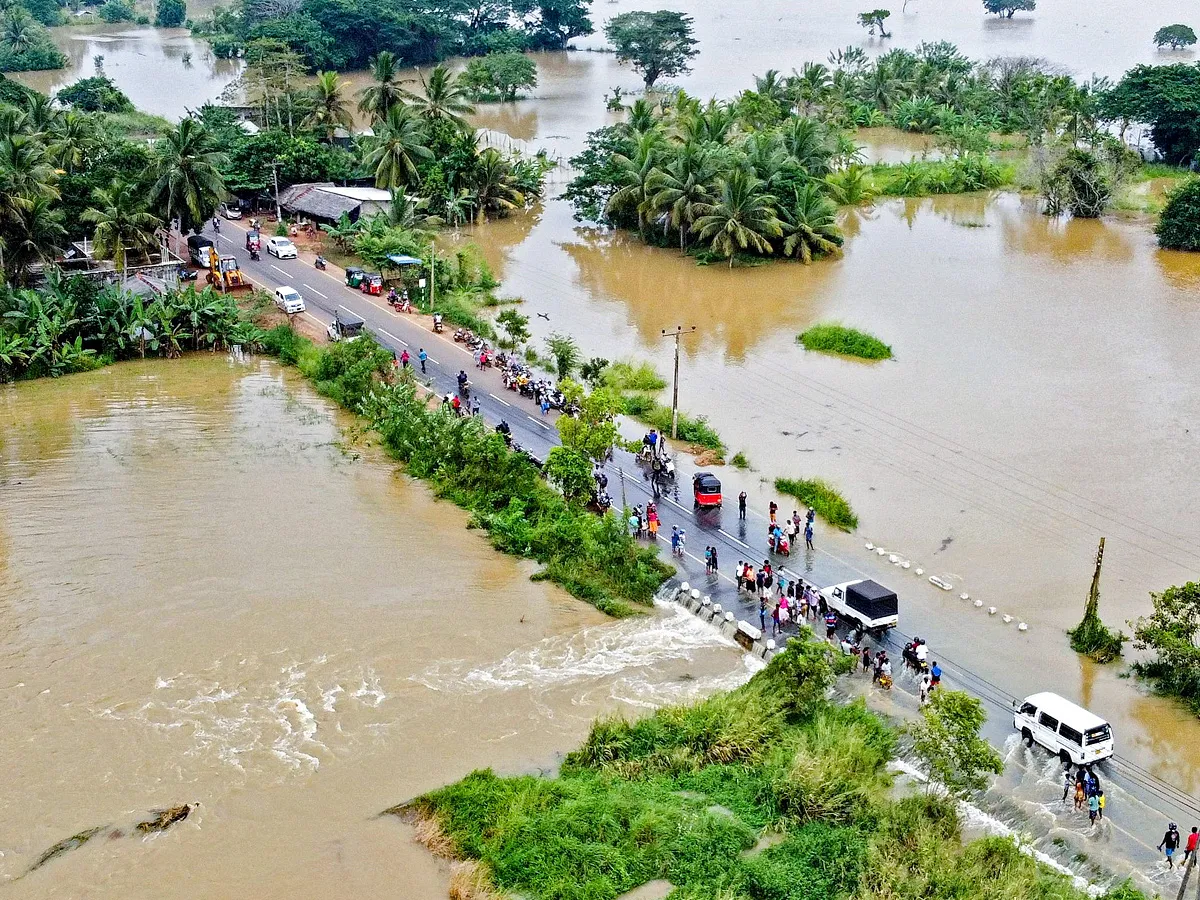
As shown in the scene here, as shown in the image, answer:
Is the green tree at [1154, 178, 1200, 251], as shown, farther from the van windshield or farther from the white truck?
the van windshield

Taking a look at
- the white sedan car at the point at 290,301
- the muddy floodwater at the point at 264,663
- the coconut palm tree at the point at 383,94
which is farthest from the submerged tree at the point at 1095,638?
the coconut palm tree at the point at 383,94

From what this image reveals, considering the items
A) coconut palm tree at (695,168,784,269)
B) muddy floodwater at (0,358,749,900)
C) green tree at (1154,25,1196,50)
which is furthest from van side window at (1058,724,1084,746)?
green tree at (1154,25,1196,50)

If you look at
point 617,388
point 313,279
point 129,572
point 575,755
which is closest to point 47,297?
point 313,279

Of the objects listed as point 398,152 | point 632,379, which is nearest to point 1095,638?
point 632,379

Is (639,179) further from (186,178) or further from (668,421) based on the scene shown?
(668,421)

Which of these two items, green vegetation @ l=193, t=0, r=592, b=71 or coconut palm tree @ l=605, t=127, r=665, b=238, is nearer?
coconut palm tree @ l=605, t=127, r=665, b=238
